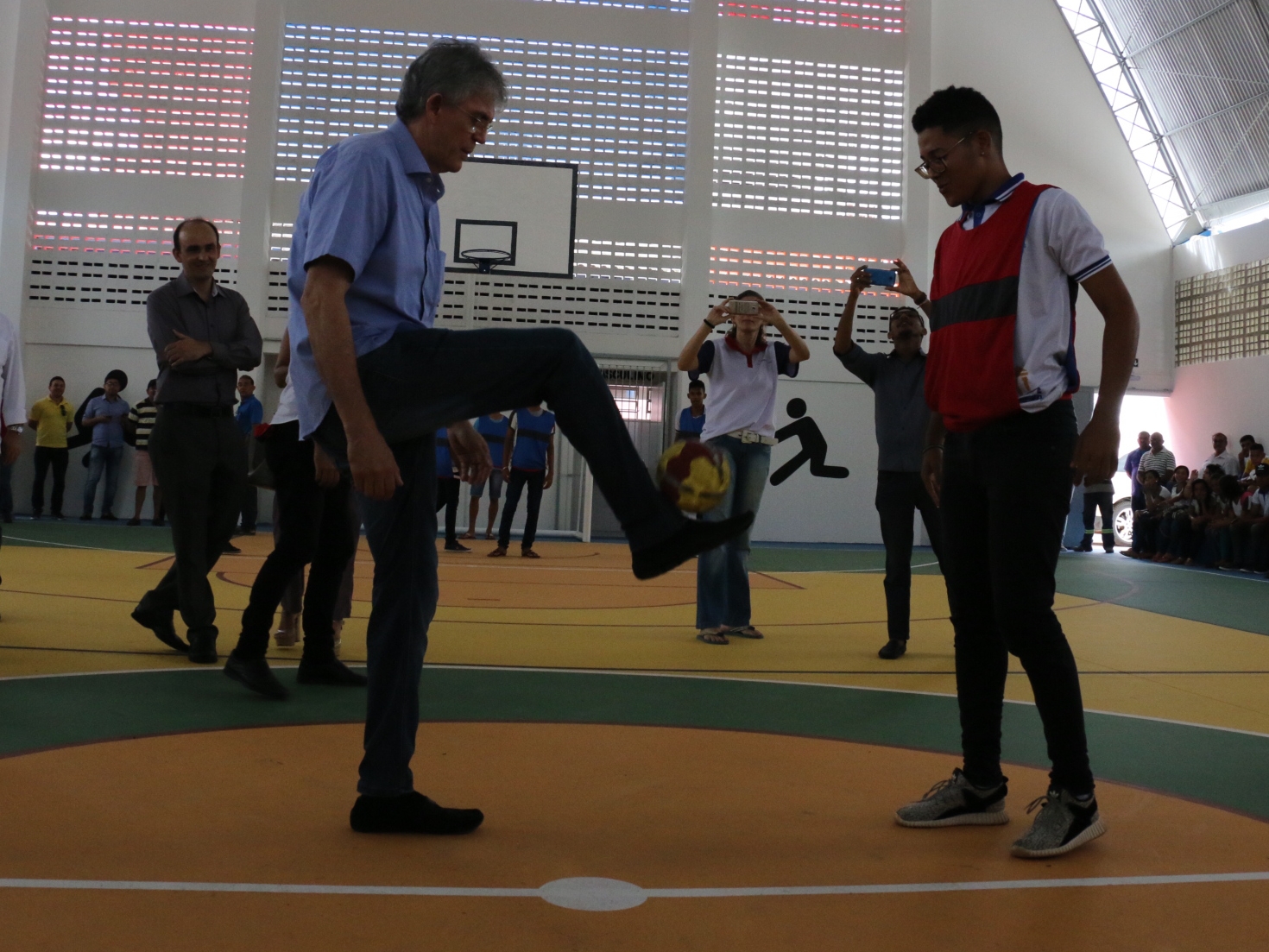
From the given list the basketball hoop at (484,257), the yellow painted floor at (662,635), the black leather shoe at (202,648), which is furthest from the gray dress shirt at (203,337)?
the basketball hoop at (484,257)

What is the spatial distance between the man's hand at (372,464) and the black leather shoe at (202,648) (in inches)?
96.6

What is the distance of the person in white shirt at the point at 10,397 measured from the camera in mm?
4984

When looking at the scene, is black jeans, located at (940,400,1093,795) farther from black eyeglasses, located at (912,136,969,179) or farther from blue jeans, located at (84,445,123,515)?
blue jeans, located at (84,445,123,515)

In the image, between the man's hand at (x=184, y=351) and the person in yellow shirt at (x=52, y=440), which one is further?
the person in yellow shirt at (x=52, y=440)

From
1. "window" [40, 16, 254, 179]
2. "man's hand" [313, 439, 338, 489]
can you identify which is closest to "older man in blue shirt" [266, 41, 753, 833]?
"man's hand" [313, 439, 338, 489]

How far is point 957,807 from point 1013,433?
809mm

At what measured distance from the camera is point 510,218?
544 inches

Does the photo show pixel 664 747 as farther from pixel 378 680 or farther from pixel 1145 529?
pixel 1145 529

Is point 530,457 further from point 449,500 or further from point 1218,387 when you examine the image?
point 1218,387

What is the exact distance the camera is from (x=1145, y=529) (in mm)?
13352

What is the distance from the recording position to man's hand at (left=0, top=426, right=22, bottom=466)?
198 inches

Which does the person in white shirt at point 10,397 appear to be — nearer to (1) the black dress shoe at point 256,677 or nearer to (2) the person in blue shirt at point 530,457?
(1) the black dress shoe at point 256,677

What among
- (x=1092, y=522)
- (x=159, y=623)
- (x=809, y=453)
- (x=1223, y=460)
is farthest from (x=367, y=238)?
(x=1223, y=460)

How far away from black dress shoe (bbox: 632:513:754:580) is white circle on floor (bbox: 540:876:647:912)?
54 cm
